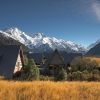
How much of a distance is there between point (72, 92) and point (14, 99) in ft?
9.38

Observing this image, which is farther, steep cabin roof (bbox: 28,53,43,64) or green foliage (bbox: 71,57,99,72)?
steep cabin roof (bbox: 28,53,43,64)

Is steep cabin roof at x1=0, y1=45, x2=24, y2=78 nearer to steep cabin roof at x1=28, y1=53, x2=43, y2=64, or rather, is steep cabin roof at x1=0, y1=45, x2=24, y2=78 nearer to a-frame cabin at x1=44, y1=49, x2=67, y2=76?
a-frame cabin at x1=44, y1=49, x2=67, y2=76

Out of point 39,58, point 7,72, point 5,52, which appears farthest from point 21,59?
point 39,58

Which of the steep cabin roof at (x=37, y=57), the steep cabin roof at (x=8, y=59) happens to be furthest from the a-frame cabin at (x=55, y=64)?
the steep cabin roof at (x=37, y=57)

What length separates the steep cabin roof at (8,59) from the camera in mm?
32469

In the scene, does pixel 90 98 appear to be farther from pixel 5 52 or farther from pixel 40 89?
pixel 5 52

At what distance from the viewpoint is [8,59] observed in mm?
34156

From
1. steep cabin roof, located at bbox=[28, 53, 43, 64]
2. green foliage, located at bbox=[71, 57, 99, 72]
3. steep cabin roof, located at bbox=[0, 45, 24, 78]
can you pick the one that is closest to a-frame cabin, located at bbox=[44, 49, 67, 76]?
green foliage, located at bbox=[71, 57, 99, 72]

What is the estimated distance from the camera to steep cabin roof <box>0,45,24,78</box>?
32469mm

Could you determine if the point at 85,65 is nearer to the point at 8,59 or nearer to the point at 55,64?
the point at 55,64

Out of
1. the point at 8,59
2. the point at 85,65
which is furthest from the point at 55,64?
the point at 8,59

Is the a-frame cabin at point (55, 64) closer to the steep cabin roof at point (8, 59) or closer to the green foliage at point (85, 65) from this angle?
the green foliage at point (85, 65)

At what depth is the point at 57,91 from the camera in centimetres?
871

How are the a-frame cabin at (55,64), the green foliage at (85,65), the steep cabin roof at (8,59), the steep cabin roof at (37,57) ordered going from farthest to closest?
the steep cabin roof at (37,57), the a-frame cabin at (55,64), the green foliage at (85,65), the steep cabin roof at (8,59)
